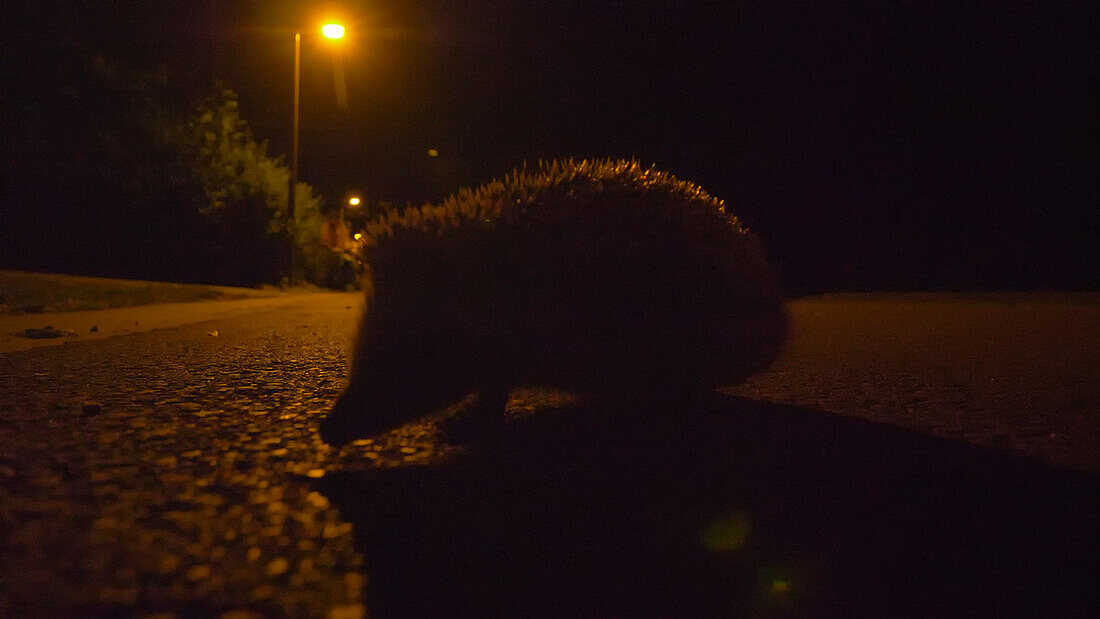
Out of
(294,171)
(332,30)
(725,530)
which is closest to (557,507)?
(725,530)

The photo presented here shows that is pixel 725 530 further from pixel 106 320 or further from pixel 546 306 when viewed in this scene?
pixel 106 320

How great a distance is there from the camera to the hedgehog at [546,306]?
3650 millimetres

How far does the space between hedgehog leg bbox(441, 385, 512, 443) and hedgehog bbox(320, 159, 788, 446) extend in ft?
0.03

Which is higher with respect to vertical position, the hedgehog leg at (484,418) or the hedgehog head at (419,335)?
the hedgehog head at (419,335)

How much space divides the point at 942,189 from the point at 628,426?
19921 mm

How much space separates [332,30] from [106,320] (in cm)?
1161

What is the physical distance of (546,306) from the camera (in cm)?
373

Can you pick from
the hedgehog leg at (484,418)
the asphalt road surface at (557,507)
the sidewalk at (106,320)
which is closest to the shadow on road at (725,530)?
the asphalt road surface at (557,507)

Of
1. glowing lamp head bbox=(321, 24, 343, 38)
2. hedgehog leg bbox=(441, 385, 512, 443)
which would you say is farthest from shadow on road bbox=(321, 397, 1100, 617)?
glowing lamp head bbox=(321, 24, 343, 38)

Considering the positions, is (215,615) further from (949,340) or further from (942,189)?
(942,189)

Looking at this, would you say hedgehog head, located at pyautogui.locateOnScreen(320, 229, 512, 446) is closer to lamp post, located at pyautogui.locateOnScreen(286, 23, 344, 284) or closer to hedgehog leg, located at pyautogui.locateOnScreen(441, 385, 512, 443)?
hedgehog leg, located at pyautogui.locateOnScreen(441, 385, 512, 443)

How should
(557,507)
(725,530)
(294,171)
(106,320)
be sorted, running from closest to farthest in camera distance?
(725,530) → (557,507) → (106,320) → (294,171)

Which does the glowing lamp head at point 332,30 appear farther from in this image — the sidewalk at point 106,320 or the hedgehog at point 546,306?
the hedgehog at point 546,306

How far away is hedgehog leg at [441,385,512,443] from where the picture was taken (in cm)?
388
